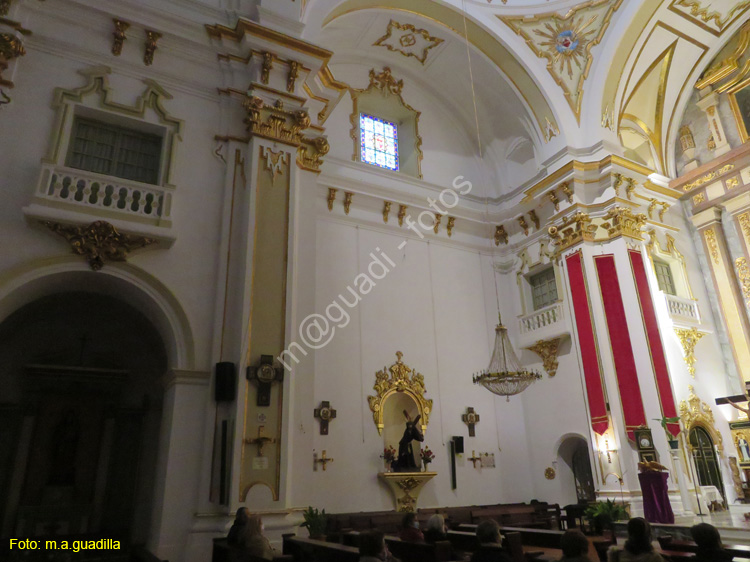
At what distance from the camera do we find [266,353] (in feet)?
24.8

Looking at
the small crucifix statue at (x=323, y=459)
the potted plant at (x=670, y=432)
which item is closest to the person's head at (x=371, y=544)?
the small crucifix statue at (x=323, y=459)

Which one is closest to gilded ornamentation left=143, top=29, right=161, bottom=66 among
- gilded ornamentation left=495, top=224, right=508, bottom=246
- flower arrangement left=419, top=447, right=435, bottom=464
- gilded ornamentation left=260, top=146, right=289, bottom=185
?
gilded ornamentation left=260, top=146, right=289, bottom=185

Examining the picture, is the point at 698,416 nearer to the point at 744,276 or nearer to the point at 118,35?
the point at 744,276

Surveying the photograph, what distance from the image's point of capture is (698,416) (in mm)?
11320

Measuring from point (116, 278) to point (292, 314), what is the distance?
2.42 meters

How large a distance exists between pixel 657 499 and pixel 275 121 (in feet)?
28.6

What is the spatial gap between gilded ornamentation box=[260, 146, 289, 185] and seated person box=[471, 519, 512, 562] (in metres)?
6.20

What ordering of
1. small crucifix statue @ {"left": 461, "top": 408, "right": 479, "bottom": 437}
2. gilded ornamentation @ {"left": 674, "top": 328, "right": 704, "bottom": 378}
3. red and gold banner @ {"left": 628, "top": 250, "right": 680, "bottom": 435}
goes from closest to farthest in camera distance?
red and gold banner @ {"left": 628, "top": 250, "right": 680, "bottom": 435} → gilded ornamentation @ {"left": 674, "top": 328, "right": 704, "bottom": 378} → small crucifix statue @ {"left": 461, "top": 408, "right": 479, "bottom": 437}

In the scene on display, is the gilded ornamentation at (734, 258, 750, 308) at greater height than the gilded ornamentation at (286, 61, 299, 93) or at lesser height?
lesser

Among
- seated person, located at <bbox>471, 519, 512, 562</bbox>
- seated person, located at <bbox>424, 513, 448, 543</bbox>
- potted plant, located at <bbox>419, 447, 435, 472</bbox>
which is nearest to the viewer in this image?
seated person, located at <bbox>471, 519, 512, 562</bbox>

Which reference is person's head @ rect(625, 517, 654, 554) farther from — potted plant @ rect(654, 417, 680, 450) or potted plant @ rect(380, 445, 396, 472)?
potted plant @ rect(654, 417, 680, 450)

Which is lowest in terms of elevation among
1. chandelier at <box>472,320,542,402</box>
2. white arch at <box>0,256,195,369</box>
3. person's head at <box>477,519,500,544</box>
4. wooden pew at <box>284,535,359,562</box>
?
wooden pew at <box>284,535,359,562</box>

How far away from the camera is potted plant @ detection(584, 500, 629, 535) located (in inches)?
325

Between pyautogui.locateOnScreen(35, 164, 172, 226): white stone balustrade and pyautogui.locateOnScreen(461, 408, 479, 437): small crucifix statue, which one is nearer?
pyautogui.locateOnScreen(35, 164, 172, 226): white stone balustrade
